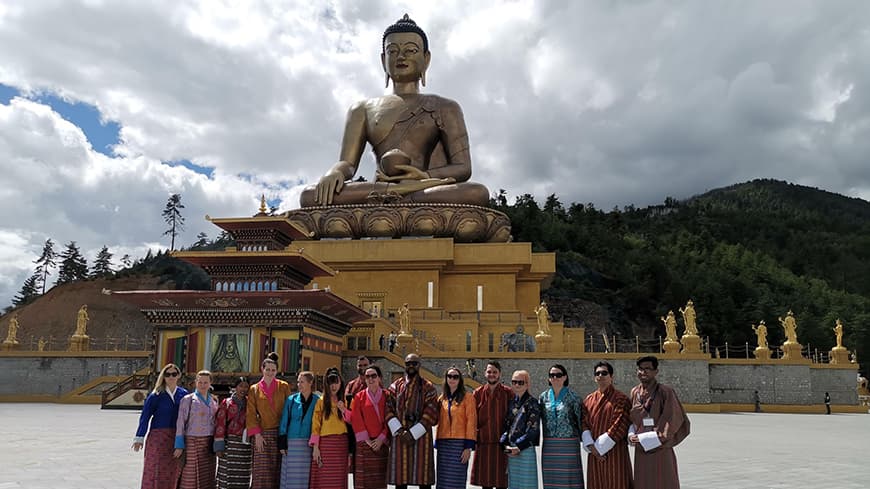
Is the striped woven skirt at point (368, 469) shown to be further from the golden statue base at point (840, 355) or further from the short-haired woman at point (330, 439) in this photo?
the golden statue base at point (840, 355)

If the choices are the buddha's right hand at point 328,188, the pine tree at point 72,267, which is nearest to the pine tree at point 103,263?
the pine tree at point 72,267

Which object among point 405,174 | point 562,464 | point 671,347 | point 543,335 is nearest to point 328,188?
point 405,174

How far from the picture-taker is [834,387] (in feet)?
66.6

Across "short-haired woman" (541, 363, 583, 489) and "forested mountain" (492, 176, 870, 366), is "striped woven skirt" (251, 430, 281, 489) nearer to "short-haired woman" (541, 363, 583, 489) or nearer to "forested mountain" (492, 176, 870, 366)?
"short-haired woman" (541, 363, 583, 489)

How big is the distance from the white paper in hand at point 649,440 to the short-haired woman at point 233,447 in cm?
303

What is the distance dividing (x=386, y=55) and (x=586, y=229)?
2573 cm

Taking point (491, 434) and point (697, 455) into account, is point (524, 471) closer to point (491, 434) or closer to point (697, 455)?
point (491, 434)

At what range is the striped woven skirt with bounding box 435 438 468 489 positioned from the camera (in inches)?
229

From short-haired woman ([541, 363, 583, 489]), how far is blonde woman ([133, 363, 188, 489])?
2.86 m

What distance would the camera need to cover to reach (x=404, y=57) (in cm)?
2728

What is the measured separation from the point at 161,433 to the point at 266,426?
2.59 feet

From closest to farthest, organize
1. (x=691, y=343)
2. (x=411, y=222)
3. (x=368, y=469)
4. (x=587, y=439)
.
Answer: (x=587, y=439) < (x=368, y=469) < (x=691, y=343) < (x=411, y=222)

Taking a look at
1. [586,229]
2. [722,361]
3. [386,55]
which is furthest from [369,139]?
[586,229]

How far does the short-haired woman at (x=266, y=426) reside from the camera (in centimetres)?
586
